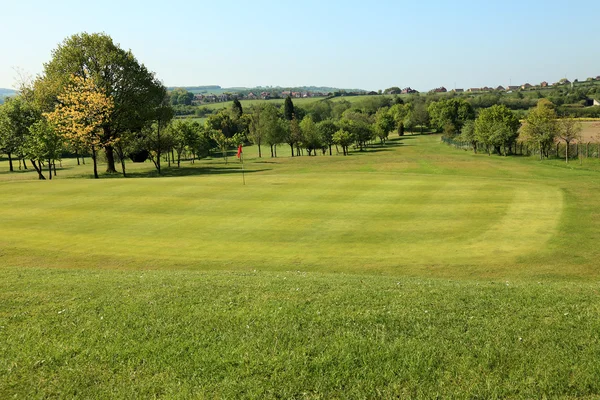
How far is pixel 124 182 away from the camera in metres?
40.2

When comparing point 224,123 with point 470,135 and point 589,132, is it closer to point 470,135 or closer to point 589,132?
point 470,135

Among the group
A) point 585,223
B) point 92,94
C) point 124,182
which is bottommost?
point 585,223

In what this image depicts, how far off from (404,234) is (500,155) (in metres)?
65.9

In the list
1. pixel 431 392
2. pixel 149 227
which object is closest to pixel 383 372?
pixel 431 392

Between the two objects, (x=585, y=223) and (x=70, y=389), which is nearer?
(x=70, y=389)

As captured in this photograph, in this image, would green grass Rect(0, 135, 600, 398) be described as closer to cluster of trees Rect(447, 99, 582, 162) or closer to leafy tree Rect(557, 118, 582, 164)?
leafy tree Rect(557, 118, 582, 164)

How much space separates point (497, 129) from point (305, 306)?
7875 centimetres

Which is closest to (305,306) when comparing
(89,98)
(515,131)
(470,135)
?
(89,98)

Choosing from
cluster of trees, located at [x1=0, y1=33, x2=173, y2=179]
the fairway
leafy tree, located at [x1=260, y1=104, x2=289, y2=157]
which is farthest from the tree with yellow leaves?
leafy tree, located at [x1=260, y1=104, x2=289, y2=157]

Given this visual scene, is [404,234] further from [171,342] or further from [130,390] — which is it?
[130,390]

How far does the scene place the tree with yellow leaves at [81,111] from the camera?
54594mm

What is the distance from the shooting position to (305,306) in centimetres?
1051

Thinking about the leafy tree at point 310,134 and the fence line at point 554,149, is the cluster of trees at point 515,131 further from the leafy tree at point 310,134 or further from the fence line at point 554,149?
the leafy tree at point 310,134

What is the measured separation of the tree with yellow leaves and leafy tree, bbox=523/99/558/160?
63.8 meters
